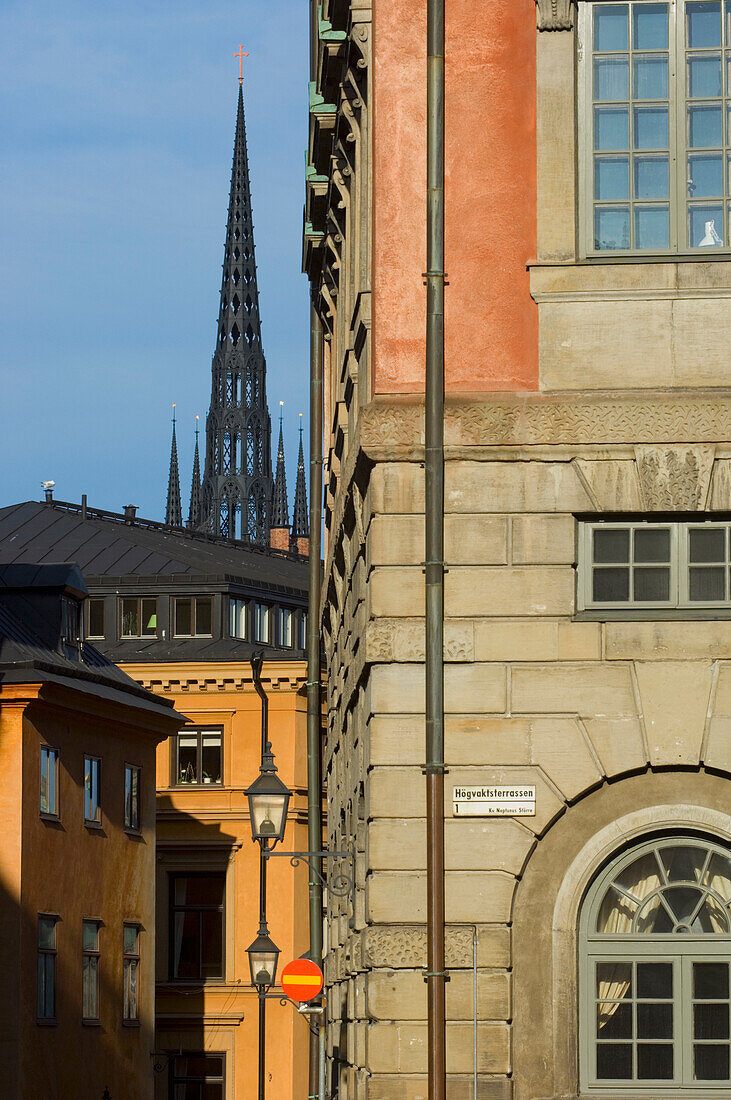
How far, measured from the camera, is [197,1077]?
5972cm

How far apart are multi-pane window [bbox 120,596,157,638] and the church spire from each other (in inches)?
3480

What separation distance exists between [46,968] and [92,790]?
4.76 metres

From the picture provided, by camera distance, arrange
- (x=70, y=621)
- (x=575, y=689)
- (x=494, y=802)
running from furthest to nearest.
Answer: (x=70, y=621)
(x=575, y=689)
(x=494, y=802)

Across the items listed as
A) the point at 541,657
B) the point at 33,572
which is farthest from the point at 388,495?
the point at 33,572

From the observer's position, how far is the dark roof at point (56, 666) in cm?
4509

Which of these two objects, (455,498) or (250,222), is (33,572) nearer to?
(455,498)

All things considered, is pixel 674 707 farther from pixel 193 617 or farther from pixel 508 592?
pixel 193 617

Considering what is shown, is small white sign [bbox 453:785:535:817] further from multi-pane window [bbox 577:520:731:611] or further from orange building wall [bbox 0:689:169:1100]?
orange building wall [bbox 0:689:169:1100]

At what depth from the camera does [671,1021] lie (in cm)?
1698

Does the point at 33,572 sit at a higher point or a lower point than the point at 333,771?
higher

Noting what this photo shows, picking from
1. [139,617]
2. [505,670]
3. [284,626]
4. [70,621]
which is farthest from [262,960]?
[284,626]

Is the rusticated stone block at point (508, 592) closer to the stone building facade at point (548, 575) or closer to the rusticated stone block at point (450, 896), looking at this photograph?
the stone building facade at point (548, 575)

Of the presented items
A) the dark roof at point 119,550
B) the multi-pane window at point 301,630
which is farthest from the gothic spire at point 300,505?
the multi-pane window at point 301,630

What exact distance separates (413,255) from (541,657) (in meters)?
3.43
